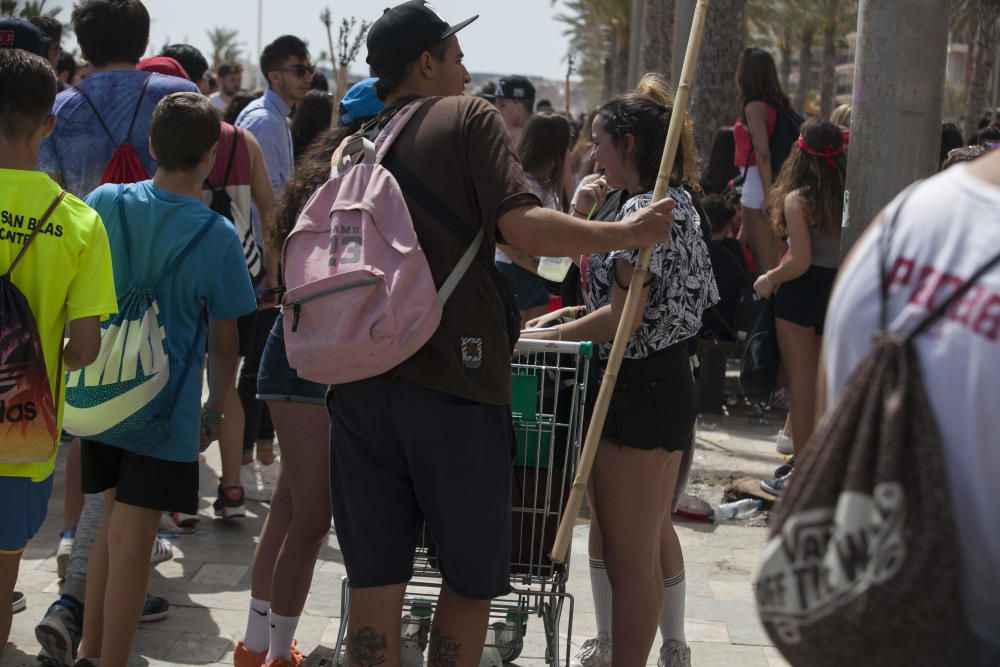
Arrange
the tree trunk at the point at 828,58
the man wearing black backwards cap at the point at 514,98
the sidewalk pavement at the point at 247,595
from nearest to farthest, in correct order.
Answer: the sidewalk pavement at the point at 247,595 → the man wearing black backwards cap at the point at 514,98 → the tree trunk at the point at 828,58

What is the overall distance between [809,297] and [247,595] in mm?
3290

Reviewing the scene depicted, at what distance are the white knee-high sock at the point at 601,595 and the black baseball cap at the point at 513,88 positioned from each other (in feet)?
17.8

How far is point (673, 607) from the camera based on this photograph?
14.6 feet

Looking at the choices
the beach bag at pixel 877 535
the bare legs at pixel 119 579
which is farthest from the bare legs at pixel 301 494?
the beach bag at pixel 877 535

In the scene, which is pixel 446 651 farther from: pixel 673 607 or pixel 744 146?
pixel 744 146

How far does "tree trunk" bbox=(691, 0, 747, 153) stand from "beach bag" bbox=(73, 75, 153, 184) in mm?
9898

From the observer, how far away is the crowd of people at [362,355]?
3.26m

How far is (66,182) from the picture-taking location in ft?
18.4

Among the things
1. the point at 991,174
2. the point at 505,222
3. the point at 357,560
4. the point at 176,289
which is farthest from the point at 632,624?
the point at 991,174

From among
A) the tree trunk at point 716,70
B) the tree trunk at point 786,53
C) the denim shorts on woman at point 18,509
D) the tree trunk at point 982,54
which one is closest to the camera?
the denim shorts on woman at point 18,509

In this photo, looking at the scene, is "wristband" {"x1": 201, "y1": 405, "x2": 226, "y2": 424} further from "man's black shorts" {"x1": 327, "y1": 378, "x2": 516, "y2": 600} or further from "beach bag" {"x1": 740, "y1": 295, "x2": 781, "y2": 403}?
"beach bag" {"x1": 740, "y1": 295, "x2": 781, "y2": 403}

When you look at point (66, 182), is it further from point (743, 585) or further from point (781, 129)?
point (781, 129)

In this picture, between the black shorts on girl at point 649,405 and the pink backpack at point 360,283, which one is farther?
the black shorts on girl at point 649,405

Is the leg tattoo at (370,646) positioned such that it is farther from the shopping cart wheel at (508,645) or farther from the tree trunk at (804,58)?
the tree trunk at (804,58)
